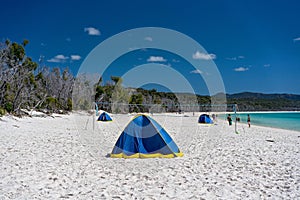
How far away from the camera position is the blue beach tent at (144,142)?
23.2 ft

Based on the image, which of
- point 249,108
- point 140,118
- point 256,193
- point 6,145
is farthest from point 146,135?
point 249,108

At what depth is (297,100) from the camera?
431ft

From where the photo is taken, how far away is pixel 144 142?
7211 millimetres

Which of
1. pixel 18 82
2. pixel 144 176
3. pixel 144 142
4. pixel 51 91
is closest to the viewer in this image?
pixel 144 176

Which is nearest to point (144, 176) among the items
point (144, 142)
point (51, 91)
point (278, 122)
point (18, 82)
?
point (144, 142)

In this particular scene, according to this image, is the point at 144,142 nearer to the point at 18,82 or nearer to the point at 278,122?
the point at 18,82

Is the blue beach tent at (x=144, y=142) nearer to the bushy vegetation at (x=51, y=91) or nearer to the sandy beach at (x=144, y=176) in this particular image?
the sandy beach at (x=144, y=176)

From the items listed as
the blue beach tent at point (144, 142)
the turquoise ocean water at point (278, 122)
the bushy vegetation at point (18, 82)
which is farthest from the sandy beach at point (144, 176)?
the turquoise ocean water at point (278, 122)

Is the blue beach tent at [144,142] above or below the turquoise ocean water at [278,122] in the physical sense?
above

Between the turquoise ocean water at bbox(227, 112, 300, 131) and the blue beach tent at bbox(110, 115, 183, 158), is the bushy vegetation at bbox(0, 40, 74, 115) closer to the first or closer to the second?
the blue beach tent at bbox(110, 115, 183, 158)

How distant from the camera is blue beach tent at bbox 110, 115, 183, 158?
23.2 feet

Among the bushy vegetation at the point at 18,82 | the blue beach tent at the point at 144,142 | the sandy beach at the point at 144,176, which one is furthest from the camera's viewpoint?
the bushy vegetation at the point at 18,82

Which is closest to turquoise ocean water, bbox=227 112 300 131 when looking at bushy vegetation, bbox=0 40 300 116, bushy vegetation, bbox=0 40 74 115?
bushy vegetation, bbox=0 40 300 116

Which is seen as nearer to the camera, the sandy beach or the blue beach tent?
the sandy beach
